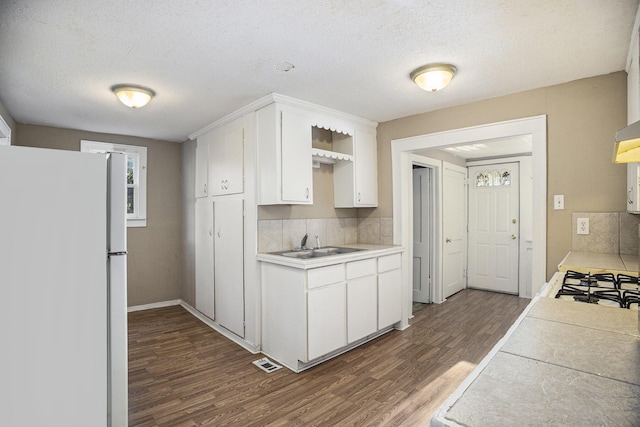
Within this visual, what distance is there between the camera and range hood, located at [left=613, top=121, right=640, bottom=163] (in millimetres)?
793

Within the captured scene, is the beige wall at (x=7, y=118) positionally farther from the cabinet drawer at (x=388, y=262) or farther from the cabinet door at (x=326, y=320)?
the cabinet drawer at (x=388, y=262)

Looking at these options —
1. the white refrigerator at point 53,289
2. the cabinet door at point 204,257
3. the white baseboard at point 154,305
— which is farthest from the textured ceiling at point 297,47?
the white baseboard at point 154,305

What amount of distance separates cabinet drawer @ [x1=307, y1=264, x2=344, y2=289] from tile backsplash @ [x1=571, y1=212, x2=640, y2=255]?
1891mm

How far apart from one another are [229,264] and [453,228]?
343 centimetres

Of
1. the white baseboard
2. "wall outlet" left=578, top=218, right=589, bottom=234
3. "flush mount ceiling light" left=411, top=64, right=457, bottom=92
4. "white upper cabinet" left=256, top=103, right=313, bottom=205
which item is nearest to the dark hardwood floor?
the white baseboard

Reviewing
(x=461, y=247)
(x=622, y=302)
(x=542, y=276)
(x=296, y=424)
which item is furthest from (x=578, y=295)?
(x=461, y=247)

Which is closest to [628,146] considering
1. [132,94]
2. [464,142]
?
[464,142]

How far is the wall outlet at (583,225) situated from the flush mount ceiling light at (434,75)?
1.53 m

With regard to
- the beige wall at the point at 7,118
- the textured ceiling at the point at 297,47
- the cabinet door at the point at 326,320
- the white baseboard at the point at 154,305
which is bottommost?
the white baseboard at the point at 154,305

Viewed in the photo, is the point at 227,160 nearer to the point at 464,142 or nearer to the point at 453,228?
the point at 464,142

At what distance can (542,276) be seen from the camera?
285cm

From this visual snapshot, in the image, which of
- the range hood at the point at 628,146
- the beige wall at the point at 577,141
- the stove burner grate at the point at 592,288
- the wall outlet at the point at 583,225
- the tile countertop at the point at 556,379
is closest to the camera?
the tile countertop at the point at 556,379

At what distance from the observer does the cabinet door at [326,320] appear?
2.75m

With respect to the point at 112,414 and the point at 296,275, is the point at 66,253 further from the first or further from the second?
the point at 296,275
